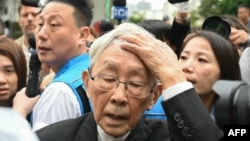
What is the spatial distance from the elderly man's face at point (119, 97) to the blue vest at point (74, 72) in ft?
2.32

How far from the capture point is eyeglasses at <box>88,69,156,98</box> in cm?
237

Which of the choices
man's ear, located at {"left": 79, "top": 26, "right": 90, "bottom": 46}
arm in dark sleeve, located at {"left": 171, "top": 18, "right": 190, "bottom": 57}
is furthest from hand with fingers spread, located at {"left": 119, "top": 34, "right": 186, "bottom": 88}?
arm in dark sleeve, located at {"left": 171, "top": 18, "right": 190, "bottom": 57}

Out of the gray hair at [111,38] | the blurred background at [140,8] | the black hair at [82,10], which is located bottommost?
the blurred background at [140,8]

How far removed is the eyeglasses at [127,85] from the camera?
237 centimetres

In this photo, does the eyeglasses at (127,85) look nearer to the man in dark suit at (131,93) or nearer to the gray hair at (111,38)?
the man in dark suit at (131,93)

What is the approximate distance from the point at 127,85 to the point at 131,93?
0.12ft

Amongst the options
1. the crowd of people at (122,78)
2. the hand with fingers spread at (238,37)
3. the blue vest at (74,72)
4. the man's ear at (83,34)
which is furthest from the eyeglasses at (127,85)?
the hand with fingers spread at (238,37)

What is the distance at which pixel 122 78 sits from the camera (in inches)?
93.7

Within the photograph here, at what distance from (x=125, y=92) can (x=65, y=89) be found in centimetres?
82

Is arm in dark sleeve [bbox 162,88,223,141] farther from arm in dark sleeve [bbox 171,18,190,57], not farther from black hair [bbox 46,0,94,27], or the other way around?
arm in dark sleeve [bbox 171,18,190,57]

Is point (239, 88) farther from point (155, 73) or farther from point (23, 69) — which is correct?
point (23, 69)

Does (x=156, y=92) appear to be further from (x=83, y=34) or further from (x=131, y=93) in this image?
(x=83, y=34)

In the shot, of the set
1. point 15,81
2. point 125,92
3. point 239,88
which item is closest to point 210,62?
point 125,92

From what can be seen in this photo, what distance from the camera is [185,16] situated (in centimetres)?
432
